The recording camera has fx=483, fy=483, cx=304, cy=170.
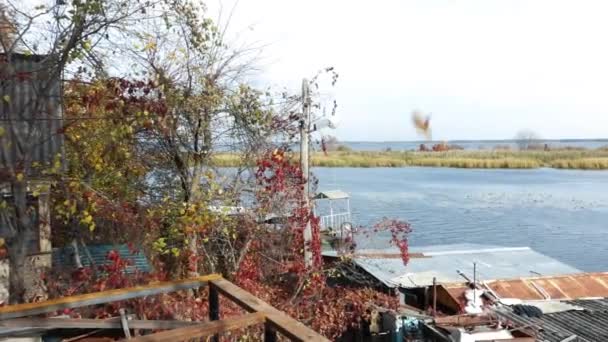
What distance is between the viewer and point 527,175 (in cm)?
4484

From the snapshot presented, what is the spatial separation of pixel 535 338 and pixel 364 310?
9.52ft

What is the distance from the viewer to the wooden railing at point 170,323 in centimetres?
194

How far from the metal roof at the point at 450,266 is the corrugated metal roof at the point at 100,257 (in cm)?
503

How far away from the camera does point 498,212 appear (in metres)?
24.5

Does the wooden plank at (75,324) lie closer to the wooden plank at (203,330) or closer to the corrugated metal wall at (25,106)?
the wooden plank at (203,330)

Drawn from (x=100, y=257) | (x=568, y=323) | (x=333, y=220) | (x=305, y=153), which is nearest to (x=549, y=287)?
(x=568, y=323)

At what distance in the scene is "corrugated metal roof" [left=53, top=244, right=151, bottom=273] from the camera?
18.8ft

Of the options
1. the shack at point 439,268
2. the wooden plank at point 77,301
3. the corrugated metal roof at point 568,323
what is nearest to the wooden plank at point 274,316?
the wooden plank at point 77,301

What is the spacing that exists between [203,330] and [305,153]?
18.8 ft

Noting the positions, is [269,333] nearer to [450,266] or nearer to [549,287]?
[549,287]

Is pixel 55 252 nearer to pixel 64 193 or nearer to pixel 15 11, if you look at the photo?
pixel 64 193

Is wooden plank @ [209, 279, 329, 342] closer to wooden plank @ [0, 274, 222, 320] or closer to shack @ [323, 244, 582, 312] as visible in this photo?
wooden plank @ [0, 274, 222, 320]

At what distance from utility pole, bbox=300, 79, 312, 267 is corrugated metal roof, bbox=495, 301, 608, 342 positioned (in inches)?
133

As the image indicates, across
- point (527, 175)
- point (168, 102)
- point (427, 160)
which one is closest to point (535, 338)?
point (168, 102)
